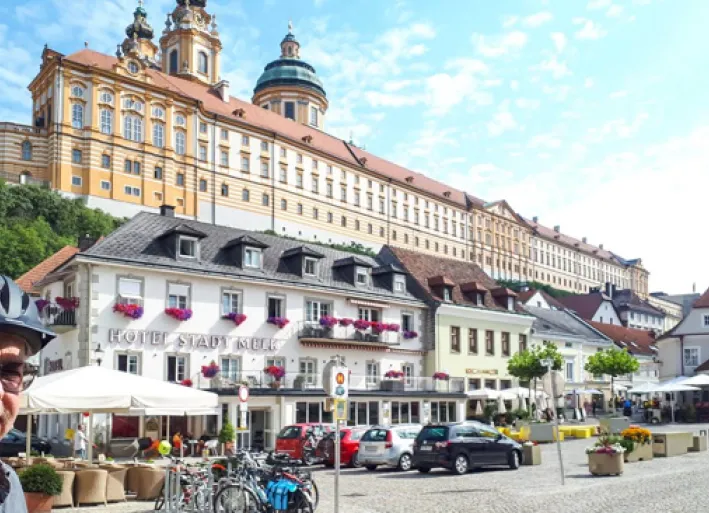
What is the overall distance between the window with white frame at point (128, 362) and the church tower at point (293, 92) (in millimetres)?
96668

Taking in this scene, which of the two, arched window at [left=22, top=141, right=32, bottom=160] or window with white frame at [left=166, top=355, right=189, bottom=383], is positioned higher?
arched window at [left=22, top=141, right=32, bottom=160]

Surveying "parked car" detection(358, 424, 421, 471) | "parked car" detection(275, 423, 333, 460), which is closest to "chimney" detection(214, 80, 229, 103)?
"parked car" detection(275, 423, 333, 460)

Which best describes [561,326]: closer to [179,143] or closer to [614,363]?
[614,363]

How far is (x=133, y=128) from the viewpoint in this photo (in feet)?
280

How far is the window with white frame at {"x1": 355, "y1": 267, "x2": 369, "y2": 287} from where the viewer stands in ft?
140

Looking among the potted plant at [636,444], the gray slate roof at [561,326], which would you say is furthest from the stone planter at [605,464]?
the gray slate roof at [561,326]

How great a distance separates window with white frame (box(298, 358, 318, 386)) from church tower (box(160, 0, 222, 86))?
8457 centimetres

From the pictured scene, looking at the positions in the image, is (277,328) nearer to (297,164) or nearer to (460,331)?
(460,331)

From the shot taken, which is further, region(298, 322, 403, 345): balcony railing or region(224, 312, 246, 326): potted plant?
region(298, 322, 403, 345): balcony railing

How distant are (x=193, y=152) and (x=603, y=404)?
52.3m

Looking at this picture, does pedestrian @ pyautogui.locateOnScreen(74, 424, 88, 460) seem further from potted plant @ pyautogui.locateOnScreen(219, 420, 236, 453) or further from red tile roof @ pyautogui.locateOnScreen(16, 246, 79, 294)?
red tile roof @ pyautogui.locateOnScreen(16, 246, 79, 294)

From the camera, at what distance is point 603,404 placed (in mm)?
59625

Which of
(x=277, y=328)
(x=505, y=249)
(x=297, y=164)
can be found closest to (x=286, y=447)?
(x=277, y=328)

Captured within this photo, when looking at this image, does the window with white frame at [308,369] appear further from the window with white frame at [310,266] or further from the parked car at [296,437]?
the parked car at [296,437]
